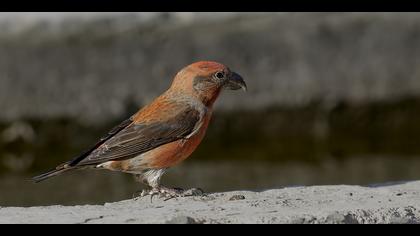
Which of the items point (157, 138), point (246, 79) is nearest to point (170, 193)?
point (157, 138)

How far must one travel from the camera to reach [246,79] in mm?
11922

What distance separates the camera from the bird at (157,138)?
7.29 metres

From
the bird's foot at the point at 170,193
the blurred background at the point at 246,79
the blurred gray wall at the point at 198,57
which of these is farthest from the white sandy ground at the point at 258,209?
the blurred gray wall at the point at 198,57

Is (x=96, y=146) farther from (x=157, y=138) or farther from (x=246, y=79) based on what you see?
(x=246, y=79)

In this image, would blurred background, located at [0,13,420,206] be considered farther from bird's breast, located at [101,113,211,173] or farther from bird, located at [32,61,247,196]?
bird's breast, located at [101,113,211,173]

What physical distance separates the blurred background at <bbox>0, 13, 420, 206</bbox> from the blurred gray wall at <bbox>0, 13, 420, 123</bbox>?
0.01 m

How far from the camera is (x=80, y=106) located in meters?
11.7

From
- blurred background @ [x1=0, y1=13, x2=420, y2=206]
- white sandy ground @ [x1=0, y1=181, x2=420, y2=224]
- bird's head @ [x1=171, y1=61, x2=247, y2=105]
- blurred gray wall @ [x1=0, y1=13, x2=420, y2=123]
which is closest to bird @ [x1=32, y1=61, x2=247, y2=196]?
bird's head @ [x1=171, y1=61, x2=247, y2=105]

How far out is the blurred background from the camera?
11.5m

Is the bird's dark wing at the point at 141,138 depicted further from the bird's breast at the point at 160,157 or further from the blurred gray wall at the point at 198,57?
the blurred gray wall at the point at 198,57

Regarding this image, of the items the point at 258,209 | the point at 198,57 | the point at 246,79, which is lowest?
the point at 258,209

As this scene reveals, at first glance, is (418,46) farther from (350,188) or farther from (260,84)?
(350,188)

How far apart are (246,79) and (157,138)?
467 centimetres

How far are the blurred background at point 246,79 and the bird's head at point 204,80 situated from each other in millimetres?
3345
